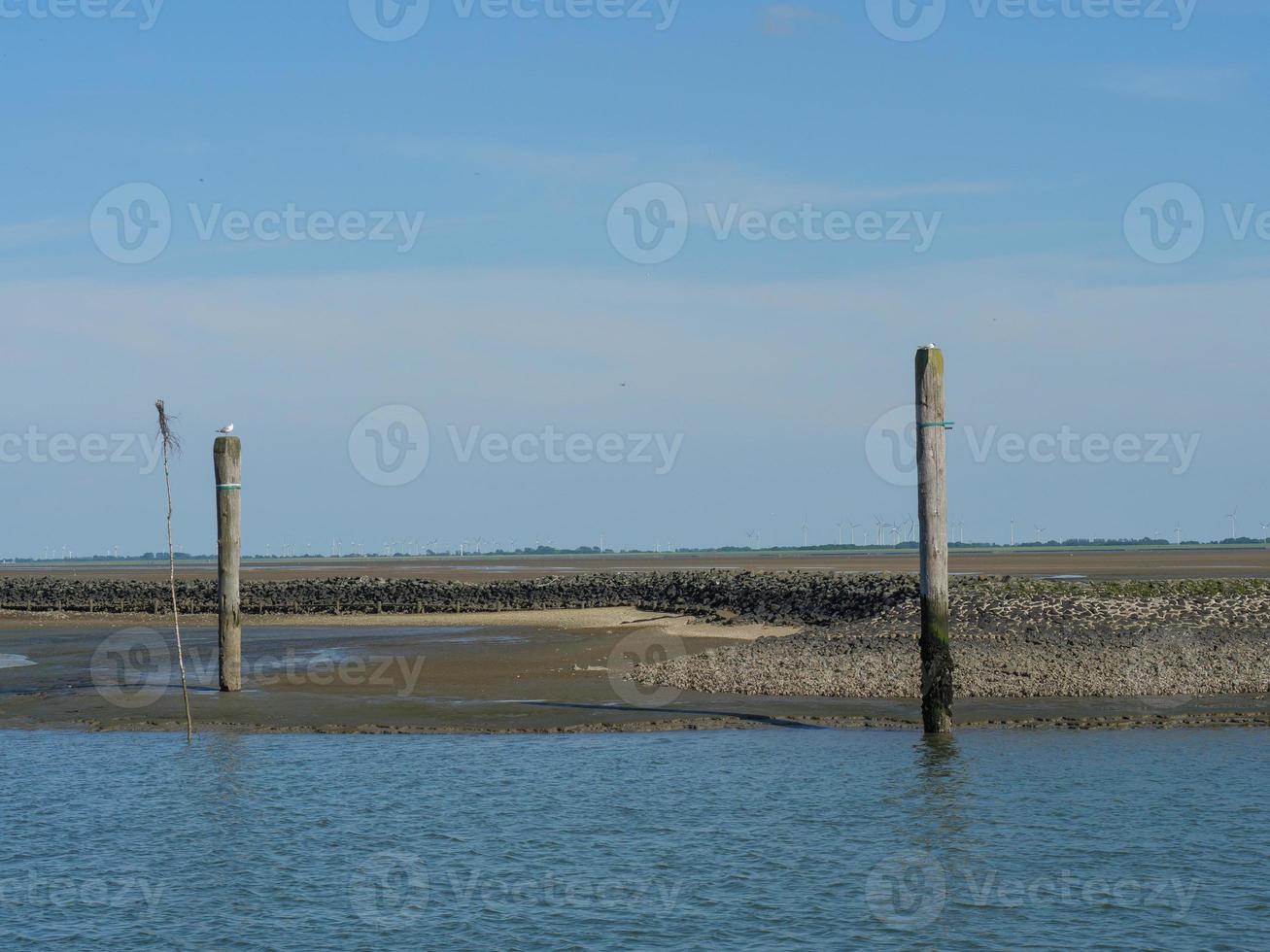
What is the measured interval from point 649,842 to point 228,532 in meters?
15.5

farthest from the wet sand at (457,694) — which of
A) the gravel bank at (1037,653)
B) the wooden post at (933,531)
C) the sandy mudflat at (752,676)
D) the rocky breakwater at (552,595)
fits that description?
the rocky breakwater at (552,595)

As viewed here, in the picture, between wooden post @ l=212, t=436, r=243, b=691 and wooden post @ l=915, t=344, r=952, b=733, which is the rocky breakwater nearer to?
wooden post @ l=915, t=344, r=952, b=733

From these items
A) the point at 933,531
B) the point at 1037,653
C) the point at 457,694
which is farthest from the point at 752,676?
the point at 933,531

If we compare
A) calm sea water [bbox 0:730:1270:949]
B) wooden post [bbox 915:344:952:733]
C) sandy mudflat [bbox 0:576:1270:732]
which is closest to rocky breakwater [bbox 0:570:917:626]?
sandy mudflat [bbox 0:576:1270:732]

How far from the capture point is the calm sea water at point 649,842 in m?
14.4

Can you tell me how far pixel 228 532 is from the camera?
2981 cm

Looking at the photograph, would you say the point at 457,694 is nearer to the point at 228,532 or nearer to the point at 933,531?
the point at 228,532

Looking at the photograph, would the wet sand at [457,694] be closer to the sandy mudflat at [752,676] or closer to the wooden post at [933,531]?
the sandy mudflat at [752,676]

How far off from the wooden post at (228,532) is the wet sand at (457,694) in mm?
1402

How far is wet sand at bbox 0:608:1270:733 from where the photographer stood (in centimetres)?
2630

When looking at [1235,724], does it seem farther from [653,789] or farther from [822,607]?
[822,607]

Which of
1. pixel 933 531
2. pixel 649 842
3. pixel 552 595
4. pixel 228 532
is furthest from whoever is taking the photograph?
pixel 552 595

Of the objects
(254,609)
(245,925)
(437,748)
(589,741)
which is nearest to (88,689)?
(437,748)

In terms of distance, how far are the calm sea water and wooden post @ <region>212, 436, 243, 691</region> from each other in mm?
5348
